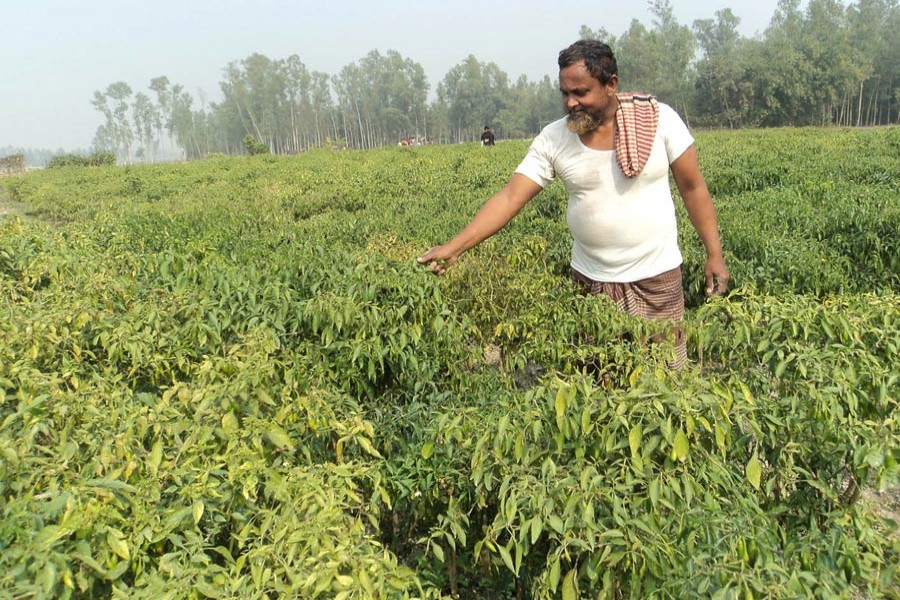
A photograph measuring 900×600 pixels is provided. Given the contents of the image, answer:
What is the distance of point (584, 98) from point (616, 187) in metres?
0.40

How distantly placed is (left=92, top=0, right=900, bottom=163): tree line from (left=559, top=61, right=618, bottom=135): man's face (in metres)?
38.7

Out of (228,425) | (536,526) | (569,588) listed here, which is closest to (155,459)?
(228,425)

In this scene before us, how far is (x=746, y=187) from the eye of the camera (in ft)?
32.0

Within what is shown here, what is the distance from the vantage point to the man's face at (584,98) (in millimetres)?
2447

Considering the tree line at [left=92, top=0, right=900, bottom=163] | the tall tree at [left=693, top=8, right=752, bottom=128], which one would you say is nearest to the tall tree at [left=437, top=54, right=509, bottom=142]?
the tree line at [left=92, top=0, right=900, bottom=163]

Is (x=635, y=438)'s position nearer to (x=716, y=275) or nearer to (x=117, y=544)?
(x=117, y=544)

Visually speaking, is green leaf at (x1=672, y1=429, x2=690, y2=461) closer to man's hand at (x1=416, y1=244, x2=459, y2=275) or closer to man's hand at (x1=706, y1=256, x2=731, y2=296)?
man's hand at (x1=706, y1=256, x2=731, y2=296)

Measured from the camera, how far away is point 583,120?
8.33 feet

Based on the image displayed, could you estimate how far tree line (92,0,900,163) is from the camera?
49469mm

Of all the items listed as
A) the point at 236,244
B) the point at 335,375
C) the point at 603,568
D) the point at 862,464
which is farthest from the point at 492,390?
the point at 236,244

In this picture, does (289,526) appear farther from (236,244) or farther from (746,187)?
(746,187)

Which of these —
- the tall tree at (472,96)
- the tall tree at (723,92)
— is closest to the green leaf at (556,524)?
the tall tree at (723,92)

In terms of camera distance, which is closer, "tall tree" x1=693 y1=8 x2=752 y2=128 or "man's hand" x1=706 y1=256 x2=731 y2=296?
"man's hand" x1=706 y1=256 x2=731 y2=296

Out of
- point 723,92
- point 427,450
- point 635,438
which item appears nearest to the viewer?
point 635,438
